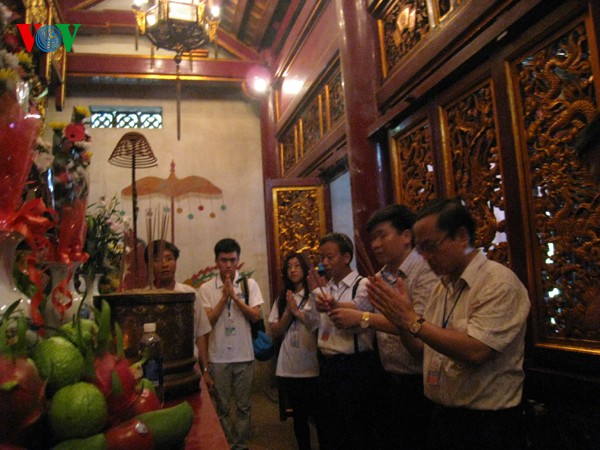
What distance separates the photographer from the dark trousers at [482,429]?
1.37m

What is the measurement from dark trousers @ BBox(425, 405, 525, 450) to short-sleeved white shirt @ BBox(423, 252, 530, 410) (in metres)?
0.03

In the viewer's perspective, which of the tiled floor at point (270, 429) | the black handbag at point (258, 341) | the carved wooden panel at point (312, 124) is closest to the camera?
the black handbag at point (258, 341)

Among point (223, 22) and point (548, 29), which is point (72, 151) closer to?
point (548, 29)

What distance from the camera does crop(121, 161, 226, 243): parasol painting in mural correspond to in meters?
6.02

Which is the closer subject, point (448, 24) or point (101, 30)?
point (448, 24)

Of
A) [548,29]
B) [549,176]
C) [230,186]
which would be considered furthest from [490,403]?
[230,186]

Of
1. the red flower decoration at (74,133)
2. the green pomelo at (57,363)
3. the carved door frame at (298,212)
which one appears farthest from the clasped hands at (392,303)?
the carved door frame at (298,212)

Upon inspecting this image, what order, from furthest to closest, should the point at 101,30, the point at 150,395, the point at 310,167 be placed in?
1. the point at 101,30
2. the point at 310,167
3. the point at 150,395

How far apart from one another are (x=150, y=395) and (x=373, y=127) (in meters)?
2.73

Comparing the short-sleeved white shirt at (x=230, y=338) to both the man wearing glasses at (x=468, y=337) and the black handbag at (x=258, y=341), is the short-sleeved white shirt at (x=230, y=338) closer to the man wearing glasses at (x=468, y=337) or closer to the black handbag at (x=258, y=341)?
the black handbag at (x=258, y=341)

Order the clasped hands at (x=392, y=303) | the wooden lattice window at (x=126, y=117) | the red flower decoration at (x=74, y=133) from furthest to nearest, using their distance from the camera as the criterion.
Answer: the wooden lattice window at (x=126, y=117), the clasped hands at (x=392, y=303), the red flower decoration at (x=74, y=133)

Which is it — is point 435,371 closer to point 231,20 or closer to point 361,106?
point 361,106

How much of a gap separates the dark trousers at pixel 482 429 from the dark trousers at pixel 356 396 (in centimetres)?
81

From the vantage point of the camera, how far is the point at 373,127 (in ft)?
10.4
